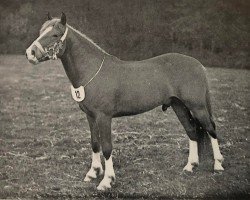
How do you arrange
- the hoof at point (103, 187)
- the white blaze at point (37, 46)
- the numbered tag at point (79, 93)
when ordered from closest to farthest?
the white blaze at point (37, 46) < the numbered tag at point (79, 93) < the hoof at point (103, 187)

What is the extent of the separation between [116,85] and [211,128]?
77 cm

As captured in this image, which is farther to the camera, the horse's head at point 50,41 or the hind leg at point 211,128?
the hind leg at point 211,128

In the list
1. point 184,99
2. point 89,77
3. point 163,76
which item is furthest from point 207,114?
point 89,77

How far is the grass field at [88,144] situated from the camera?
3.02 metres

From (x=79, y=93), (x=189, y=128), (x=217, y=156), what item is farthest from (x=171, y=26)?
(x=217, y=156)

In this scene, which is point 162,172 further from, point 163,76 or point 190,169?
point 163,76

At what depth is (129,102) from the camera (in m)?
2.93

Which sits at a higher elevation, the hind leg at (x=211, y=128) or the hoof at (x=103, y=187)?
the hind leg at (x=211, y=128)

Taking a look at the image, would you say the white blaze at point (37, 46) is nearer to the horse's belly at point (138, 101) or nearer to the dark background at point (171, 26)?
the dark background at point (171, 26)

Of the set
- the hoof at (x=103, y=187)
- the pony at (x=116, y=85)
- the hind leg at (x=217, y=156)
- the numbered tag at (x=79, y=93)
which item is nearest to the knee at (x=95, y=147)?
the pony at (x=116, y=85)

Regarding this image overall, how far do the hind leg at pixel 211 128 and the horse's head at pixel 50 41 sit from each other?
1.07 meters

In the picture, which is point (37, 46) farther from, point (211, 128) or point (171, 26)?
point (211, 128)

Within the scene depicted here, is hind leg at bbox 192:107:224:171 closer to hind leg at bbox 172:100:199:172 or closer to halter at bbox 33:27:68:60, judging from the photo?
hind leg at bbox 172:100:199:172

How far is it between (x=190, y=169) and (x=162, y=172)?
21cm
